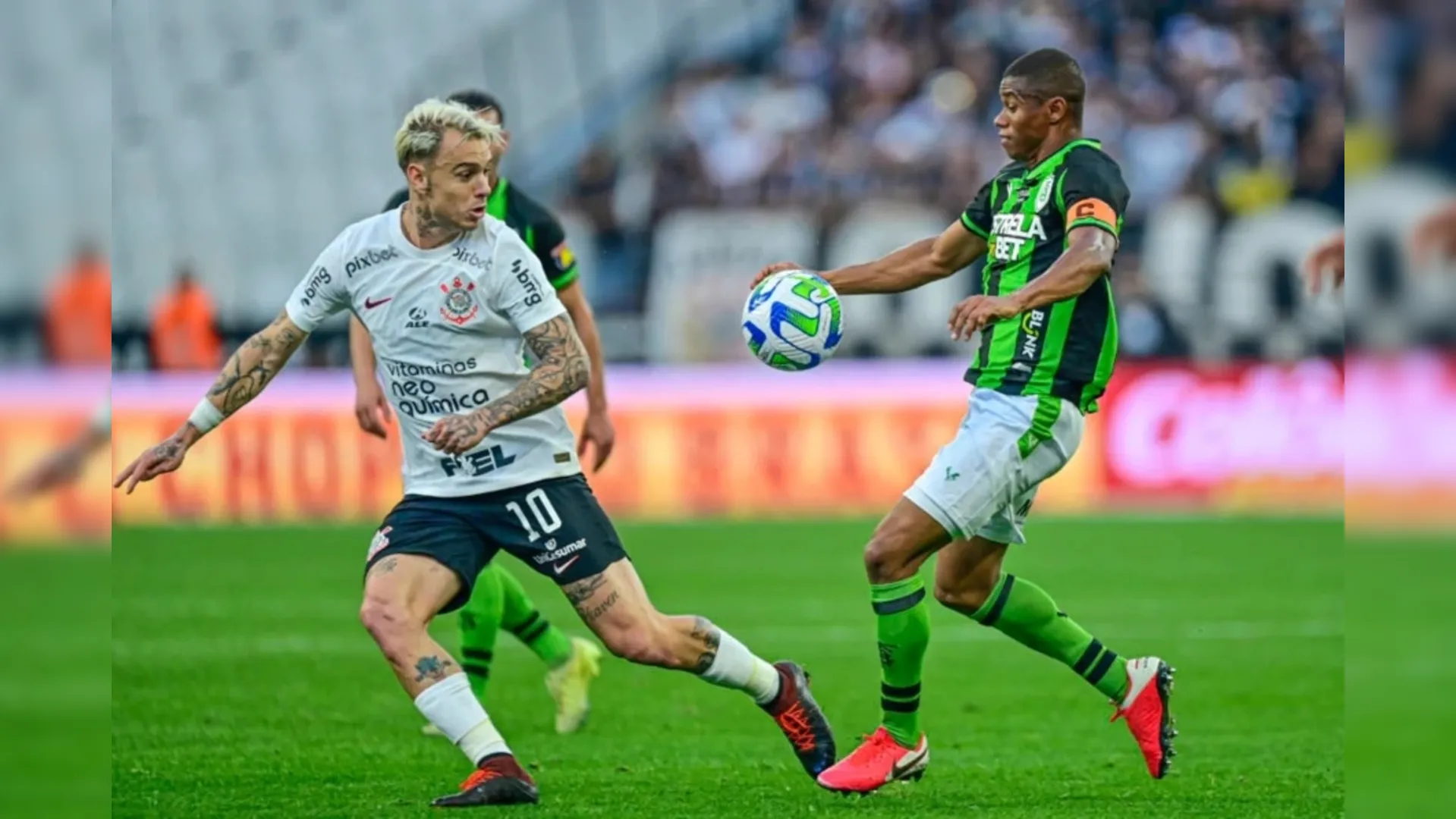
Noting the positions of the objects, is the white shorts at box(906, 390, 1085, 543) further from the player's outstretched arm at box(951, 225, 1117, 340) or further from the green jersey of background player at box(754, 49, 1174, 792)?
the player's outstretched arm at box(951, 225, 1117, 340)

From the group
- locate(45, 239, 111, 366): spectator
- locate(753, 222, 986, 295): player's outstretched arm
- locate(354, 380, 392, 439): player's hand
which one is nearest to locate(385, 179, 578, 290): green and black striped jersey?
locate(354, 380, 392, 439): player's hand

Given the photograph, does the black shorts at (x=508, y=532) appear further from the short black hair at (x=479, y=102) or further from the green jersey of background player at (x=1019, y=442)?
the short black hair at (x=479, y=102)

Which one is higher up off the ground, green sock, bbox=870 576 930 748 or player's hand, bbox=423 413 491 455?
player's hand, bbox=423 413 491 455

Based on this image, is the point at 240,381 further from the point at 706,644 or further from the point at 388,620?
the point at 706,644

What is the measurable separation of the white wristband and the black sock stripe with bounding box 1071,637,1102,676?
10.3 feet

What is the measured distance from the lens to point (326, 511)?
755 inches

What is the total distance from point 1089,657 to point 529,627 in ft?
8.58

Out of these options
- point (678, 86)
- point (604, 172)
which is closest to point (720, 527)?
point (604, 172)

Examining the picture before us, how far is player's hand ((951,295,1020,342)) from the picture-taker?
6090 mm

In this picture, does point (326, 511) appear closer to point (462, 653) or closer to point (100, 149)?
point (462, 653)

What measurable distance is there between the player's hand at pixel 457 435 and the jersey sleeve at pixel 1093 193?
2.08 metres

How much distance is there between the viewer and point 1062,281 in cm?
631

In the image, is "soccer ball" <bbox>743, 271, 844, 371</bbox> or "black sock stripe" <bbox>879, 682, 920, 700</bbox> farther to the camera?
"soccer ball" <bbox>743, 271, 844, 371</bbox>

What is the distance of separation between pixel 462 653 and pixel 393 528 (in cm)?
193
